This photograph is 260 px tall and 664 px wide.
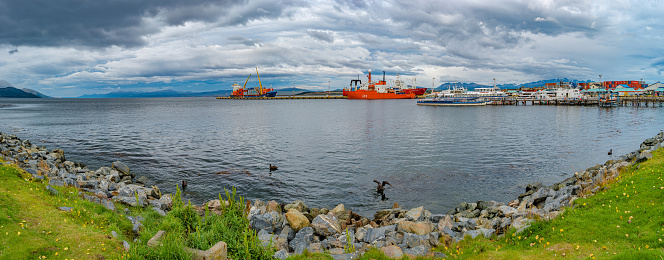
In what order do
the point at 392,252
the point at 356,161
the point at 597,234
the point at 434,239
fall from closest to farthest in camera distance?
the point at 597,234 < the point at 392,252 < the point at 434,239 < the point at 356,161

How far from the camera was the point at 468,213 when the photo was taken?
1552 centimetres

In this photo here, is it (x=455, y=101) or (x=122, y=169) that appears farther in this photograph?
(x=455, y=101)

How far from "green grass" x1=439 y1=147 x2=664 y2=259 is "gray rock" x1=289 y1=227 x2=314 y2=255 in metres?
4.18

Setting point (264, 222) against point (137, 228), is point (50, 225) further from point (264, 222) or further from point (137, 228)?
point (264, 222)

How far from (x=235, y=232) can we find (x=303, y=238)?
7.47 feet

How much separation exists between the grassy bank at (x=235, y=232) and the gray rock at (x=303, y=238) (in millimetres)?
1648

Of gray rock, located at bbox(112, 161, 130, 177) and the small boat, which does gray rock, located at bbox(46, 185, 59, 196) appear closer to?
gray rock, located at bbox(112, 161, 130, 177)

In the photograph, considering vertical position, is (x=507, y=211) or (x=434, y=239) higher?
(x=434, y=239)

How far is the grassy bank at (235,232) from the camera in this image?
820cm

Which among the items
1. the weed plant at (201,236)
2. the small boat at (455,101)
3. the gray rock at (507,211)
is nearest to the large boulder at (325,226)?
the weed plant at (201,236)

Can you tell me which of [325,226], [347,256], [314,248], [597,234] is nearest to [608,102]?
[597,234]

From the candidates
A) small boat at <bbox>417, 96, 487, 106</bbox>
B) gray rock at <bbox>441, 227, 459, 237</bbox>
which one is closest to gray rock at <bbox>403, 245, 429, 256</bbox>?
gray rock at <bbox>441, 227, 459, 237</bbox>

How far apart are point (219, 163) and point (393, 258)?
22.7 m

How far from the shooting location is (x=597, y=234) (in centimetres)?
891
